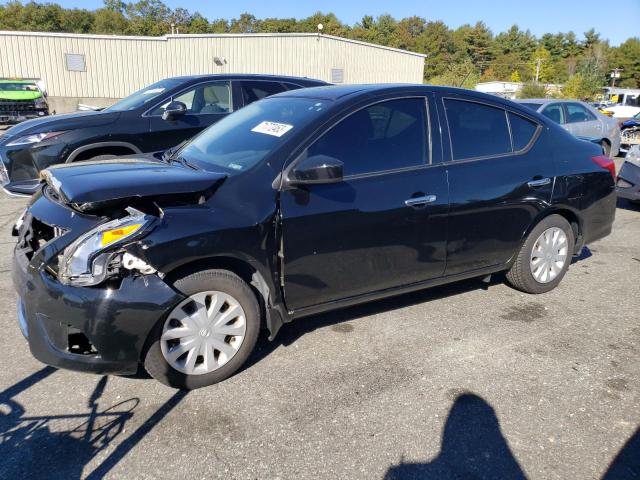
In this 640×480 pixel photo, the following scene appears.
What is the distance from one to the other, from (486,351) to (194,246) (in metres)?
2.09

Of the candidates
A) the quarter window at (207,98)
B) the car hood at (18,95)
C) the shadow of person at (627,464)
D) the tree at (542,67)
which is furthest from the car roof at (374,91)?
the tree at (542,67)

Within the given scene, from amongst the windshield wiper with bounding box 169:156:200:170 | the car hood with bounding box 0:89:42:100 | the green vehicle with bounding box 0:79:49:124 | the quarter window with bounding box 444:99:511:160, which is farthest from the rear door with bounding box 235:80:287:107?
the car hood with bounding box 0:89:42:100

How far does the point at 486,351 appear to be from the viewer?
139 inches

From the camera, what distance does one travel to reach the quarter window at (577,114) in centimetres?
1079

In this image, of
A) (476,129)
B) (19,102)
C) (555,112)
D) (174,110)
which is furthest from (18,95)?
(476,129)

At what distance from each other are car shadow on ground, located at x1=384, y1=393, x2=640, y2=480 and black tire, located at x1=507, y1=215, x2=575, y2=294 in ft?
6.03

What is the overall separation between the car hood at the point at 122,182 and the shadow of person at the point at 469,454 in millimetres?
1805

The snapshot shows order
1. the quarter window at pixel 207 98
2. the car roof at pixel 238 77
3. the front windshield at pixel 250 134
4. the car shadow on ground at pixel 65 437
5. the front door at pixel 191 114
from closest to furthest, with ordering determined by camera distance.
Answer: the car shadow on ground at pixel 65 437 → the front windshield at pixel 250 134 → the front door at pixel 191 114 → the quarter window at pixel 207 98 → the car roof at pixel 238 77

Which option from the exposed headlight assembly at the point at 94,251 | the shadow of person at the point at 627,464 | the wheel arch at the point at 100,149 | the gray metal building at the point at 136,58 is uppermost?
the gray metal building at the point at 136,58

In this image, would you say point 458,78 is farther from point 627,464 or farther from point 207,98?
point 627,464

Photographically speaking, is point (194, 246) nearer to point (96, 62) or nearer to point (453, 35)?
point (96, 62)

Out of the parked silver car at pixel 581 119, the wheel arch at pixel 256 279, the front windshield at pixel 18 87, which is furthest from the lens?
the front windshield at pixel 18 87

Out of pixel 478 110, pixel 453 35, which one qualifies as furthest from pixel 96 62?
pixel 453 35

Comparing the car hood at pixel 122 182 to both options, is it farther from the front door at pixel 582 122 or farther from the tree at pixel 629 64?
the tree at pixel 629 64
